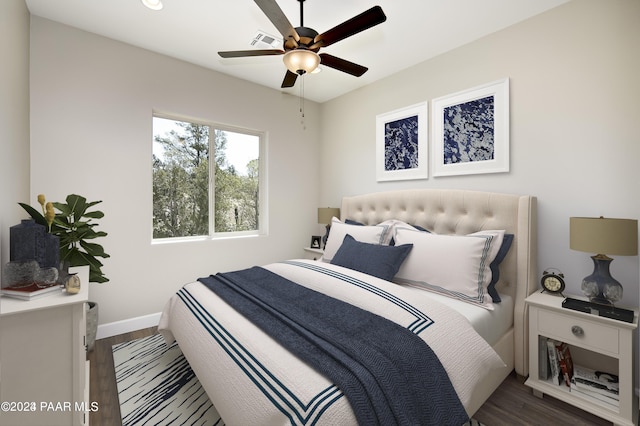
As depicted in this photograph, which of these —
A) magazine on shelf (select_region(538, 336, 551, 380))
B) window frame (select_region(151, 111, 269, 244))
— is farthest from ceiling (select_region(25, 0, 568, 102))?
magazine on shelf (select_region(538, 336, 551, 380))

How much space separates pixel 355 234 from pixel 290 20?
1.91m

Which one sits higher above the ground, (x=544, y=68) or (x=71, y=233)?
(x=544, y=68)

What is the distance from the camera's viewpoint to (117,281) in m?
2.68

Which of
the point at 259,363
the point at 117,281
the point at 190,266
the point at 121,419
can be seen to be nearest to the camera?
the point at 259,363

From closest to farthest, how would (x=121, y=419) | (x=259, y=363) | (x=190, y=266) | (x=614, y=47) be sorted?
(x=259, y=363)
(x=121, y=419)
(x=614, y=47)
(x=190, y=266)

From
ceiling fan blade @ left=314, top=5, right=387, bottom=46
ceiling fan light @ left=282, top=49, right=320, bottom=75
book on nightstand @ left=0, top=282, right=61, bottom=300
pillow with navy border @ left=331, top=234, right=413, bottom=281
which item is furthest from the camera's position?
pillow with navy border @ left=331, top=234, right=413, bottom=281

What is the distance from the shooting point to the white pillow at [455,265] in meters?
1.99

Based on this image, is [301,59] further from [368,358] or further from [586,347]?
[586,347]

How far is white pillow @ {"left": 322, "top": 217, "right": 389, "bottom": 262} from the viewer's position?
2674 millimetres

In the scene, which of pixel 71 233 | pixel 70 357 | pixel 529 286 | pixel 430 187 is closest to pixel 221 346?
pixel 70 357

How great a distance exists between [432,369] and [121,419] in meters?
1.76

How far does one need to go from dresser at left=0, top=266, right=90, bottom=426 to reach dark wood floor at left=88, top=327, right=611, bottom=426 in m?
0.56

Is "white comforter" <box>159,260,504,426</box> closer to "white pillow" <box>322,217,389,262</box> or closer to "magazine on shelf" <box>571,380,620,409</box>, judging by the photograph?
"white pillow" <box>322,217,389,262</box>

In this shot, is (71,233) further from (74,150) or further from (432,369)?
(432,369)
